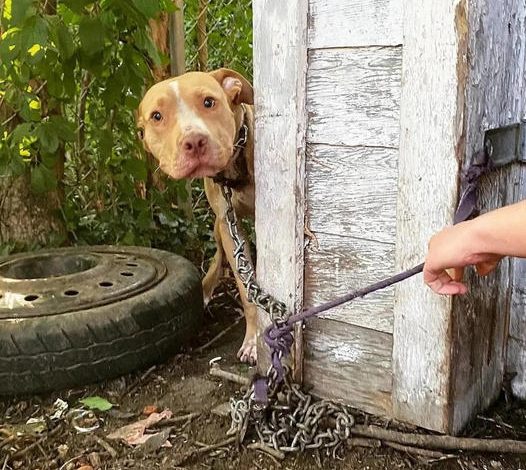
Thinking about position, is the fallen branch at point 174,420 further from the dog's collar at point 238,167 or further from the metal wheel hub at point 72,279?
the dog's collar at point 238,167

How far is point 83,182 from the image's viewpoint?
4219mm

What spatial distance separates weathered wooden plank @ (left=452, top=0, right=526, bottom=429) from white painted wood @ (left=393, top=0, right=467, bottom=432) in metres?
0.04

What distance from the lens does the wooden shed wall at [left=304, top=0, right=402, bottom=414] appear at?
1.99 metres

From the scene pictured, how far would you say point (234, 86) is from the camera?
2609mm

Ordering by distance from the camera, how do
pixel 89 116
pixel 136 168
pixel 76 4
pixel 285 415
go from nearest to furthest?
pixel 285 415 < pixel 76 4 < pixel 136 168 < pixel 89 116

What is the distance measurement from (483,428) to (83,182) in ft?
9.15

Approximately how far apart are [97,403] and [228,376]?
0.46 meters

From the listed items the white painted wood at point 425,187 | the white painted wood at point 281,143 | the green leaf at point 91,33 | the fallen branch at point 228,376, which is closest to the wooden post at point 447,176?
the white painted wood at point 425,187

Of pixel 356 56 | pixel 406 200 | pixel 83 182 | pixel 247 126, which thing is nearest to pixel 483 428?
pixel 406 200

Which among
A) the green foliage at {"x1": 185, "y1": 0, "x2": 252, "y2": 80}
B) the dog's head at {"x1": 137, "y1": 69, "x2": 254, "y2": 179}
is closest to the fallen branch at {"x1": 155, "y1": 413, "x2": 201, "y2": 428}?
the dog's head at {"x1": 137, "y1": 69, "x2": 254, "y2": 179}

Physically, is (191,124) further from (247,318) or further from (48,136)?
(48,136)

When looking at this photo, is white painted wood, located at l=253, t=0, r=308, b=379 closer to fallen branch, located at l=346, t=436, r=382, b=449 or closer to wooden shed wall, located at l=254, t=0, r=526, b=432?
wooden shed wall, located at l=254, t=0, r=526, b=432

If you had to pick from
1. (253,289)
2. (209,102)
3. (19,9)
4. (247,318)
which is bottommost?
(247,318)

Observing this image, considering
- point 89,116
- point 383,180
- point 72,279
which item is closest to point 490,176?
point 383,180
